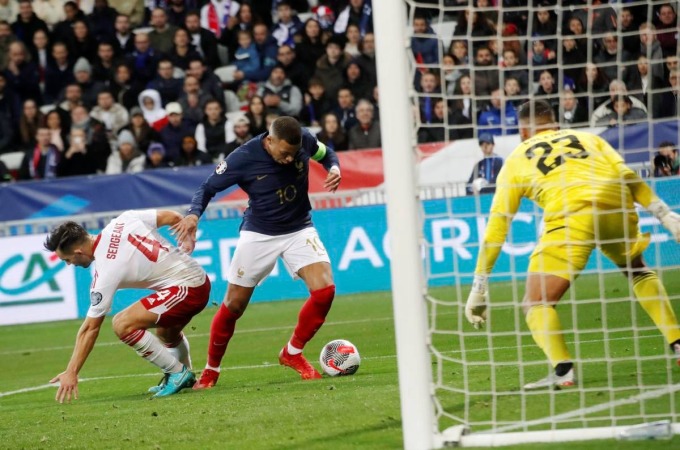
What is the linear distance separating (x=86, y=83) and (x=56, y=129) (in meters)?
1.19

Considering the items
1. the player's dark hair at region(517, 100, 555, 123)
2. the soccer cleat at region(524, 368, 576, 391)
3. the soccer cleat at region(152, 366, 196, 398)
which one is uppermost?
the player's dark hair at region(517, 100, 555, 123)

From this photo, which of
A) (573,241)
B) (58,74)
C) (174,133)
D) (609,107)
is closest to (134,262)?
(573,241)

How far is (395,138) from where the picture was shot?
5277 mm

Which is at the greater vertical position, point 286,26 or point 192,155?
point 286,26

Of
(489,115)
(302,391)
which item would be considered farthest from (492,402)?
(489,115)

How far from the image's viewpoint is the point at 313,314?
9094mm

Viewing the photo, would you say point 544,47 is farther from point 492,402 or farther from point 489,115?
point 492,402

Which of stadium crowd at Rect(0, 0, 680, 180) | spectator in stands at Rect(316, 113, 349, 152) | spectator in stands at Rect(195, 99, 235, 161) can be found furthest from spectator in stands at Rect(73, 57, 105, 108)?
spectator in stands at Rect(316, 113, 349, 152)

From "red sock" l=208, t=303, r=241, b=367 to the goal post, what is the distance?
156 inches

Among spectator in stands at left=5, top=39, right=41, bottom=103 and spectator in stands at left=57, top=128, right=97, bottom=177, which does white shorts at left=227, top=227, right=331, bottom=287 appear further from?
spectator in stands at left=5, top=39, right=41, bottom=103

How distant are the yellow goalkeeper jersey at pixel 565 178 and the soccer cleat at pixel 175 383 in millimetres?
2755

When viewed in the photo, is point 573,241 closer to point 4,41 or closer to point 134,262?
point 134,262

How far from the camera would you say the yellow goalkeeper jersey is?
23.9 ft

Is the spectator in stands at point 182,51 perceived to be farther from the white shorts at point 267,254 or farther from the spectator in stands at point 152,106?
the white shorts at point 267,254
